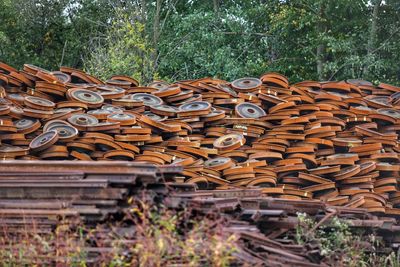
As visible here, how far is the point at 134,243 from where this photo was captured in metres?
6.00

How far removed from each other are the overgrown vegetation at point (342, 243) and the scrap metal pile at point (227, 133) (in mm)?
384

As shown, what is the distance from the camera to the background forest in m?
18.1

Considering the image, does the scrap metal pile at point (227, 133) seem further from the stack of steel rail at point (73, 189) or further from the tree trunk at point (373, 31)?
the tree trunk at point (373, 31)

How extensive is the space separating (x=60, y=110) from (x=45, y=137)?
2.89 ft

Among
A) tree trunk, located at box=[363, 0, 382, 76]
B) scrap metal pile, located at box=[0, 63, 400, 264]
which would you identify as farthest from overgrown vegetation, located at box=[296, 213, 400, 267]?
tree trunk, located at box=[363, 0, 382, 76]

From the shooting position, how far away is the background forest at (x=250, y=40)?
1814cm

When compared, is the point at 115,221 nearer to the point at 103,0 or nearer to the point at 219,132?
the point at 219,132

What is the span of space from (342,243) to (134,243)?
2582 millimetres

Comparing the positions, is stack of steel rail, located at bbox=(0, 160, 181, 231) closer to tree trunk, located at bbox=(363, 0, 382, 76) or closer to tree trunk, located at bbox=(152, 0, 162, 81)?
tree trunk, located at bbox=(363, 0, 382, 76)

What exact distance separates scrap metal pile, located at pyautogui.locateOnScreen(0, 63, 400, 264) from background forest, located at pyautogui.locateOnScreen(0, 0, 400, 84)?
659cm

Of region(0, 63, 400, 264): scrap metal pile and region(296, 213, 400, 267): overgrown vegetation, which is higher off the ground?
region(0, 63, 400, 264): scrap metal pile

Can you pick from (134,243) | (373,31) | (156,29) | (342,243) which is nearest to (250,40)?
(156,29)

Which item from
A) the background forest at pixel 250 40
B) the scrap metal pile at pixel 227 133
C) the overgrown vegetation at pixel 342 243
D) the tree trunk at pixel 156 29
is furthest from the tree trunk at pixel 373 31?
the overgrown vegetation at pixel 342 243

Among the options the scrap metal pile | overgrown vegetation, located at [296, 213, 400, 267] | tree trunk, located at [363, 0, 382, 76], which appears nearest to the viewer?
overgrown vegetation, located at [296, 213, 400, 267]
